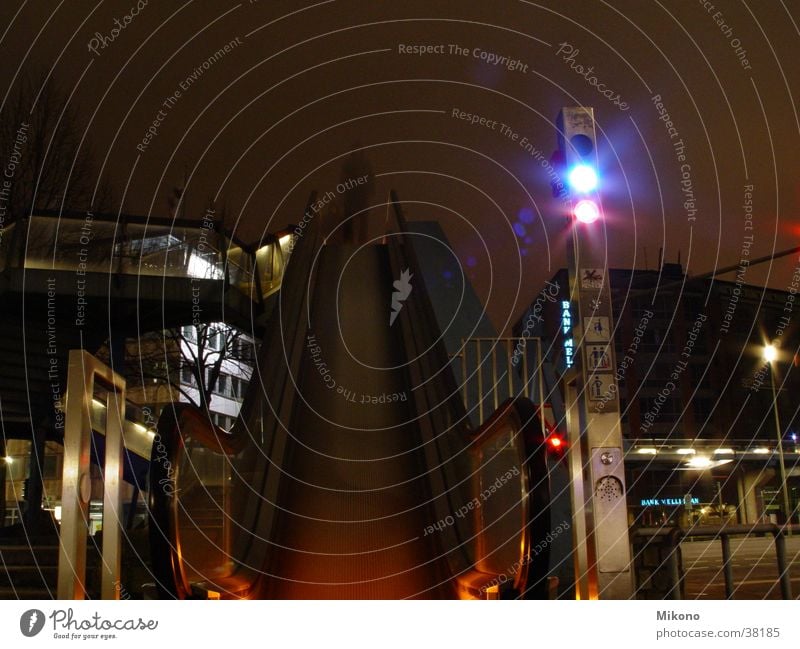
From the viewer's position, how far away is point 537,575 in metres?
6.28

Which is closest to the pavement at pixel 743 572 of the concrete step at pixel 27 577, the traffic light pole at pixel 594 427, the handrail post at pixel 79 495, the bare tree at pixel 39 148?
the traffic light pole at pixel 594 427

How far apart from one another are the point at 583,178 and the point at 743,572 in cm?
1089

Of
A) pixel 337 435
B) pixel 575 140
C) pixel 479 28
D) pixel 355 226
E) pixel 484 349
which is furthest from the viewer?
pixel 355 226

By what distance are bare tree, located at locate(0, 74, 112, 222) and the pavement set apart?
11.5m

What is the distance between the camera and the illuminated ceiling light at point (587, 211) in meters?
5.74

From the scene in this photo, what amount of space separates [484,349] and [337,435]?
813 centimetres

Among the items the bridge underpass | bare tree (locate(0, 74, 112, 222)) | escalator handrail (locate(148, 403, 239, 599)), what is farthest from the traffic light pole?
bare tree (locate(0, 74, 112, 222))

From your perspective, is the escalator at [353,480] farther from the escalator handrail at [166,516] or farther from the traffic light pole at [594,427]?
the traffic light pole at [594,427]

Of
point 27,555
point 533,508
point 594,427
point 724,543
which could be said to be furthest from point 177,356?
point 594,427

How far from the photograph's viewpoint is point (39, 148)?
15.8 m

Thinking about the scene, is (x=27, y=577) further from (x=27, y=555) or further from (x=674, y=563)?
(x=674, y=563)

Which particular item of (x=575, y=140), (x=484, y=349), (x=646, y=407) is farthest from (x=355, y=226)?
(x=646, y=407)

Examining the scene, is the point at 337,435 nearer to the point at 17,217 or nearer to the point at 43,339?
the point at 43,339
